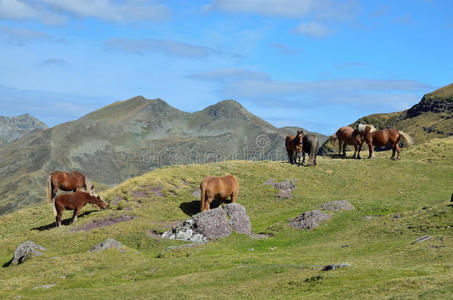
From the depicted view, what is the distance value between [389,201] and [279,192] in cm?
1120

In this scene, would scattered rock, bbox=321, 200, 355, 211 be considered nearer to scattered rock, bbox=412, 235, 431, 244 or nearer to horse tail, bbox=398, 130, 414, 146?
scattered rock, bbox=412, 235, 431, 244

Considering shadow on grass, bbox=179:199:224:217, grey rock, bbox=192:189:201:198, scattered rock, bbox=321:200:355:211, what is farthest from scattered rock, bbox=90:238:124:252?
scattered rock, bbox=321:200:355:211

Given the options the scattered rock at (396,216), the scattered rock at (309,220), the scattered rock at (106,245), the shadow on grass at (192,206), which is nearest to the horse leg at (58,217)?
the scattered rock at (106,245)

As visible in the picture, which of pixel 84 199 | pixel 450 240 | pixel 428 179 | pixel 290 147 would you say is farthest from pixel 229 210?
pixel 428 179

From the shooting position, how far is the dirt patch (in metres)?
40.4

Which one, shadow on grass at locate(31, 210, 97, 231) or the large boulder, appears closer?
the large boulder

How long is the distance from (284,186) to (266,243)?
56.3 ft

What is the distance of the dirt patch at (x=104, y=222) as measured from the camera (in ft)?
133

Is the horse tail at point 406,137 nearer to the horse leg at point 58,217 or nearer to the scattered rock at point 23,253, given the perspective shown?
the horse leg at point 58,217

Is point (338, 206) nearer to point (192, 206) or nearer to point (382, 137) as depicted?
point (192, 206)

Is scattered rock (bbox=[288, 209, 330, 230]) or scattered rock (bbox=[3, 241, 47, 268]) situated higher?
scattered rock (bbox=[288, 209, 330, 230])

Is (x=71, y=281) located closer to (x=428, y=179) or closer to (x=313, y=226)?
(x=313, y=226)

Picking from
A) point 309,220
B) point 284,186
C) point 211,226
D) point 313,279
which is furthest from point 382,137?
point 313,279

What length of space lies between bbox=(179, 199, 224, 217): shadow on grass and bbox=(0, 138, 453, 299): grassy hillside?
0.19 meters
